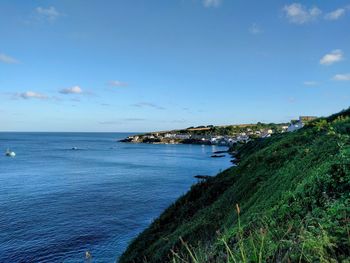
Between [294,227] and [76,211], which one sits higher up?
[294,227]

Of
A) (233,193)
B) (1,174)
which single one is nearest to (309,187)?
(233,193)

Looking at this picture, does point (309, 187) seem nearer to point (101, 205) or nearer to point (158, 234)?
point (158, 234)

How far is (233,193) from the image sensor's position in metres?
19.6

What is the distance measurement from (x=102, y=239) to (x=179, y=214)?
365 inches

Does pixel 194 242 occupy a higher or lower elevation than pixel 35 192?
higher

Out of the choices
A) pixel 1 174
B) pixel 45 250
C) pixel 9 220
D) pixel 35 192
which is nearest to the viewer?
pixel 45 250

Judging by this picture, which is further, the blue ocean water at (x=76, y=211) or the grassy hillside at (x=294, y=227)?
the blue ocean water at (x=76, y=211)

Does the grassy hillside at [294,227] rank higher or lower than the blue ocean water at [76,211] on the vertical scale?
higher

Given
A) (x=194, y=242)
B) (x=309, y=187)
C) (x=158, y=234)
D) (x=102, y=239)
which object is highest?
(x=309, y=187)

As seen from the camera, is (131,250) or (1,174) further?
(1,174)

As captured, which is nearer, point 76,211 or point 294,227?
point 294,227

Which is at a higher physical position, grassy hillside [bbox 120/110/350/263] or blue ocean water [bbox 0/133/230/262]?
grassy hillside [bbox 120/110/350/263]

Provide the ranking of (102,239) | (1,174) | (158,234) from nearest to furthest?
(158,234) < (102,239) < (1,174)

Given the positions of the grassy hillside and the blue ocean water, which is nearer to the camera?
the grassy hillside
